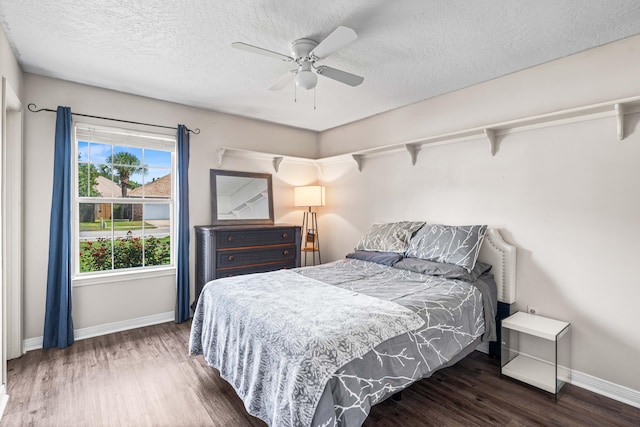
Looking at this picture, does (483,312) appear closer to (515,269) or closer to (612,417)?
(515,269)

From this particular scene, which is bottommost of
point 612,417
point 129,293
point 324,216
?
point 612,417

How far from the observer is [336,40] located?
1879 mm

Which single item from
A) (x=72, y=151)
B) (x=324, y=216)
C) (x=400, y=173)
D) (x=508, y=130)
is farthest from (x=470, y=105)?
(x=72, y=151)

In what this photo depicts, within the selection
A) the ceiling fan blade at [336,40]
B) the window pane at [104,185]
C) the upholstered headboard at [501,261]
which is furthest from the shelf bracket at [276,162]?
the upholstered headboard at [501,261]

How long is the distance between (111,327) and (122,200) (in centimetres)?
133

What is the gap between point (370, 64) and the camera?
103 inches

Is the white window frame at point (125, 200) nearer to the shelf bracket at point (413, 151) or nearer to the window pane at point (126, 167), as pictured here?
the window pane at point (126, 167)

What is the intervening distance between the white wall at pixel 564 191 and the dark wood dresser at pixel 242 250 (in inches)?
64.8

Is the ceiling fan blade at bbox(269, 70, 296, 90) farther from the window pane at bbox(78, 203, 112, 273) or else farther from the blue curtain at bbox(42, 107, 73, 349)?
the window pane at bbox(78, 203, 112, 273)

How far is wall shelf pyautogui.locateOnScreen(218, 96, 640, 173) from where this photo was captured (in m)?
2.18

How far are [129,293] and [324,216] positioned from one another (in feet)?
8.70

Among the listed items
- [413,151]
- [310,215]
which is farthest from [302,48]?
[310,215]

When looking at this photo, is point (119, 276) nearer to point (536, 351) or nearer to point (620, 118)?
point (536, 351)

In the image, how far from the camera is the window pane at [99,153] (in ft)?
10.7
